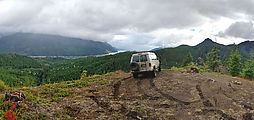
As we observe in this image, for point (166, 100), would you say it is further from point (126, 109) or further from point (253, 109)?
point (253, 109)

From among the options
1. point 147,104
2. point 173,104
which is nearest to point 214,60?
point 173,104

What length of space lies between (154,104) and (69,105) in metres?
5.09

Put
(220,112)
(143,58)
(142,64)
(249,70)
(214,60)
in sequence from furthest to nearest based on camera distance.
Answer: (214,60), (249,70), (143,58), (142,64), (220,112)

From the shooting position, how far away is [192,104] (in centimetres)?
855

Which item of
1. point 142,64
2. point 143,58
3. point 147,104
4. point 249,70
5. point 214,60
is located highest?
point 143,58

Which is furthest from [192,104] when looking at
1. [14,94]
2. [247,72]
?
[247,72]

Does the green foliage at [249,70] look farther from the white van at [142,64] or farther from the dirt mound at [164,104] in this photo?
the white van at [142,64]

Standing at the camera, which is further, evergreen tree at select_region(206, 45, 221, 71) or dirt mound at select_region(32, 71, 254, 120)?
evergreen tree at select_region(206, 45, 221, 71)

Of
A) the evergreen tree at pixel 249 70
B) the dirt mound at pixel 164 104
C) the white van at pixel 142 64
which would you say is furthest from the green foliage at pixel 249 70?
the white van at pixel 142 64

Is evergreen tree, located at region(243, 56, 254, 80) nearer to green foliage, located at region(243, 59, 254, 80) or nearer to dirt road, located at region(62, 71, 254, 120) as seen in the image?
green foliage, located at region(243, 59, 254, 80)

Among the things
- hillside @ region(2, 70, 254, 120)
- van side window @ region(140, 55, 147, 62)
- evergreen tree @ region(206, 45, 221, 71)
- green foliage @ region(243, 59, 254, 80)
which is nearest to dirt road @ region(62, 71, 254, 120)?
hillside @ region(2, 70, 254, 120)

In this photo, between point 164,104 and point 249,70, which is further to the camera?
point 249,70

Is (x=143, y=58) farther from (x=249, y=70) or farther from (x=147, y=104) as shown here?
(x=249, y=70)

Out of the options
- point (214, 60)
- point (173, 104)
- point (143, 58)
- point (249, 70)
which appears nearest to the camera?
point (173, 104)
